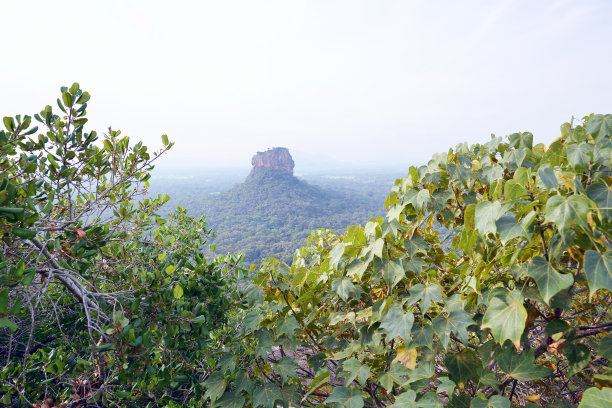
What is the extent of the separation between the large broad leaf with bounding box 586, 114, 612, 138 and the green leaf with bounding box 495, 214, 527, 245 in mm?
646

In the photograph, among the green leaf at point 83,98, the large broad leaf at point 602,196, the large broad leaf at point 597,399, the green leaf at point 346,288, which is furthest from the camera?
the green leaf at point 83,98

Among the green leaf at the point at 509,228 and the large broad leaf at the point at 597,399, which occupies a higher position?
the green leaf at the point at 509,228

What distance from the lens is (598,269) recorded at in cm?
112

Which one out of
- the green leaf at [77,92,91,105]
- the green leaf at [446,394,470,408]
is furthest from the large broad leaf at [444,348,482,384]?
the green leaf at [77,92,91,105]

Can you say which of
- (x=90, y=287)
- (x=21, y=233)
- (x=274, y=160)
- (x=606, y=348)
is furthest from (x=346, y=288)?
(x=274, y=160)

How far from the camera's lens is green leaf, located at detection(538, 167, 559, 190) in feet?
3.87

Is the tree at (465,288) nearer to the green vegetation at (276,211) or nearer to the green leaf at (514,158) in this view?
the green leaf at (514,158)

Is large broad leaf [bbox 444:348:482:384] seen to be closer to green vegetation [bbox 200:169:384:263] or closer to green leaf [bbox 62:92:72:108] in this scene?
green leaf [bbox 62:92:72:108]

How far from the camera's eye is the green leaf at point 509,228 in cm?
126

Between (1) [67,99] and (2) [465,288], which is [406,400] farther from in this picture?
(1) [67,99]

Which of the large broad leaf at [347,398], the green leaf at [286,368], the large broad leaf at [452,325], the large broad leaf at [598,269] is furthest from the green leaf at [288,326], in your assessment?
the large broad leaf at [598,269]

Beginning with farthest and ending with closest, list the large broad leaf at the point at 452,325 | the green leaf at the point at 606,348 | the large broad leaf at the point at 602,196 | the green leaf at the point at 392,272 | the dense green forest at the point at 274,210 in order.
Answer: the dense green forest at the point at 274,210 → the green leaf at the point at 392,272 → the large broad leaf at the point at 452,325 → the green leaf at the point at 606,348 → the large broad leaf at the point at 602,196

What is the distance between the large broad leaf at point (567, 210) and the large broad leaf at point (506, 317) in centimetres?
43

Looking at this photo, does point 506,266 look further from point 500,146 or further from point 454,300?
point 500,146
